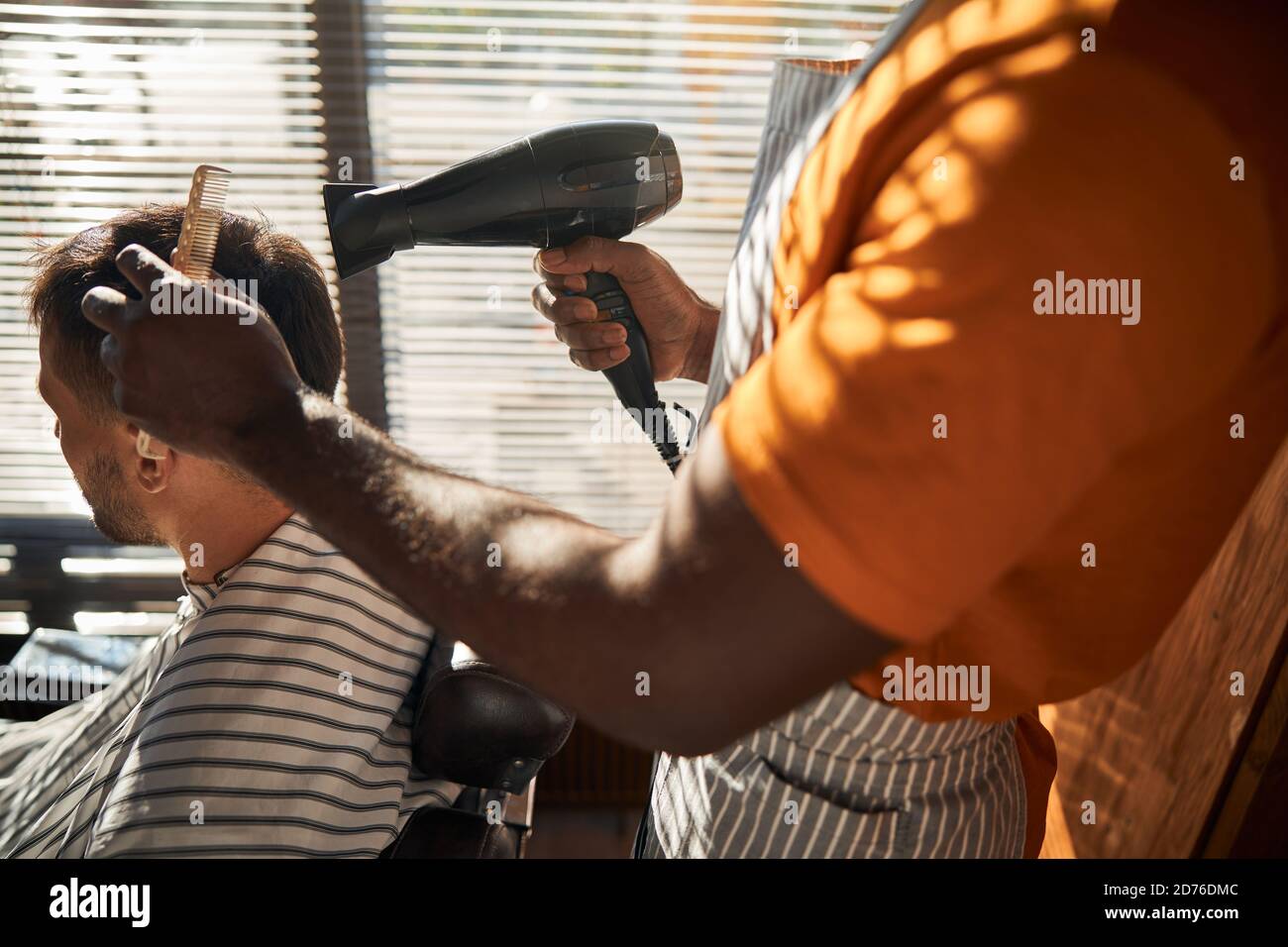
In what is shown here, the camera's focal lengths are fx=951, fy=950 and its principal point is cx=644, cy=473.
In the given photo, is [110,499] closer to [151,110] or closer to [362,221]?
[362,221]

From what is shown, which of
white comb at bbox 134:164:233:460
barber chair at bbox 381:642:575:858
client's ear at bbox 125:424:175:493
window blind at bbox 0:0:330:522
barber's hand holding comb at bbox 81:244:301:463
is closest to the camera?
barber's hand holding comb at bbox 81:244:301:463

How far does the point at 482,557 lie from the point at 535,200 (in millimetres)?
759

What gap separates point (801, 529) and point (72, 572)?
282cm

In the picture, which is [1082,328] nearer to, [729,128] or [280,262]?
[280,262]

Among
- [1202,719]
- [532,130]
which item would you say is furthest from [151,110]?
[1202,719]

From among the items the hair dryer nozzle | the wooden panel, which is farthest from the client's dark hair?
the wooden panel

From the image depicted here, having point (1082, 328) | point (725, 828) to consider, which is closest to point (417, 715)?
point (725, 828)

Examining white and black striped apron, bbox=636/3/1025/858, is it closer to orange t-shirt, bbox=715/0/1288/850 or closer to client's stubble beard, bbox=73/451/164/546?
orange t-shirt, bbox=715/0/1288/850

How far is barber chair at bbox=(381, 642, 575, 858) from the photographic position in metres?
1.36

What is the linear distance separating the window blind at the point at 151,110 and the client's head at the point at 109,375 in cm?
85

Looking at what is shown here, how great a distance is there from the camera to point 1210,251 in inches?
22.6

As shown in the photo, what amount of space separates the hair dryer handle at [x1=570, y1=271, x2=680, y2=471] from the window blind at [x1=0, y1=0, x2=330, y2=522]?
1305 millimetres

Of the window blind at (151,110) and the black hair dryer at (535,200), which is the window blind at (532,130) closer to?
the window blind at (151,110)

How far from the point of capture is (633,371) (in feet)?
4.68
